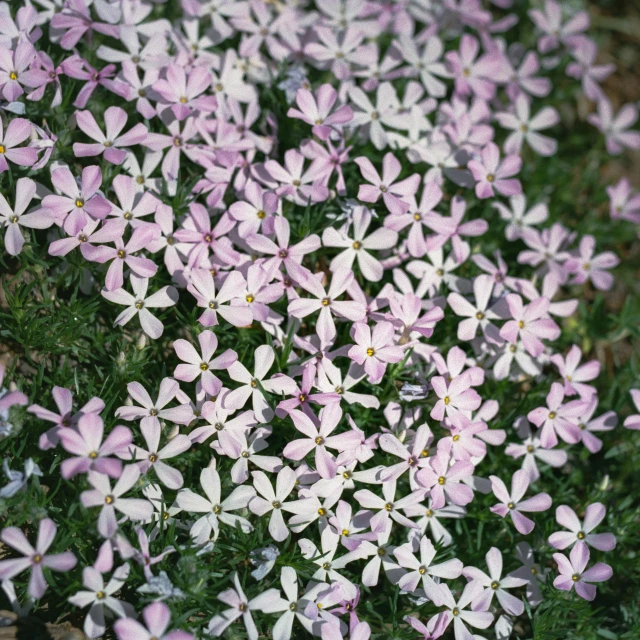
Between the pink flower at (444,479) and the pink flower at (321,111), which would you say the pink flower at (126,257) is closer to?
the pink flower at (321,111)

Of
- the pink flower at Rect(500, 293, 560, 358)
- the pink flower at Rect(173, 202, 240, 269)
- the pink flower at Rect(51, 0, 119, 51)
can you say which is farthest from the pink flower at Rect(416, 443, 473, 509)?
the pink flower at Rect(51, 0, 119, 51)

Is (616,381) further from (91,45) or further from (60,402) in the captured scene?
(91,45)

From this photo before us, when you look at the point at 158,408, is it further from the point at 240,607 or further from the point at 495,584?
the point at 495,584

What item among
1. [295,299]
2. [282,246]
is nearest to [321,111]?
[282,246]

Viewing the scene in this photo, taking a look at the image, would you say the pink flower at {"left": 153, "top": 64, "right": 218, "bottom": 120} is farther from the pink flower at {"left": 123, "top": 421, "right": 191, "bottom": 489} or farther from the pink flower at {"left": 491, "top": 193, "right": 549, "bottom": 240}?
the pink flower at {"left": 491, "top": 193, "right": 549, "bottom": 240}

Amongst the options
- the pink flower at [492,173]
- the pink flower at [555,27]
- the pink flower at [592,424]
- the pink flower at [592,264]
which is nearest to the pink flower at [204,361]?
the pink flower at [492,173]

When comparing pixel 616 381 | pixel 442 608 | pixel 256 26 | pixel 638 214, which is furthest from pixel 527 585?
pixel 256 26
